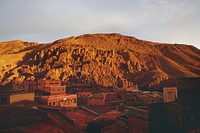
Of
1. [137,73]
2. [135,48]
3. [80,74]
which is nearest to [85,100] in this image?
[80,74]

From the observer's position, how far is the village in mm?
16484

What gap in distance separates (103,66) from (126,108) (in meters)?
29.7

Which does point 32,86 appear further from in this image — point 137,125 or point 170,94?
point 137,125

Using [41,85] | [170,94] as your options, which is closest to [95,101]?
[41,85]

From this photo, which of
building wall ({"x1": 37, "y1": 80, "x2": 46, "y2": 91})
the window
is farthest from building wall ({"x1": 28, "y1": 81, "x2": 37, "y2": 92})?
the window

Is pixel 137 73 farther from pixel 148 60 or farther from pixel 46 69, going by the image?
pixel 46 69

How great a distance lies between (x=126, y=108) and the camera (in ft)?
92.7

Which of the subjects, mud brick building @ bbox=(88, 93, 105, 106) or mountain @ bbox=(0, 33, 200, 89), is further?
mountain @ bbox=(0, 33, 200, 89)

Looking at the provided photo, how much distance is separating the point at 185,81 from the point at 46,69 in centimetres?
4261

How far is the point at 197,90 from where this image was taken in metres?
16.9

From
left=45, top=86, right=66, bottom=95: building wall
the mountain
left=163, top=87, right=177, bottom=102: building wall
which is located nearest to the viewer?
left=163, top=87, right=177, bottom=102: building wall

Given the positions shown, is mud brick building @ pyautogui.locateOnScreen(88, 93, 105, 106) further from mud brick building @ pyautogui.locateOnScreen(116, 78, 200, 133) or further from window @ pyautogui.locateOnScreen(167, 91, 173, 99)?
mud brick building @ pyautogui.locateOnScreen(116, 78, 200, 133)

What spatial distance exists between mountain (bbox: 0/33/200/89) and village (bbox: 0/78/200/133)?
27.3 feet

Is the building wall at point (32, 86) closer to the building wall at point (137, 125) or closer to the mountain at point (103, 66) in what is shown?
Answer: the mountain at point (103, 66)
